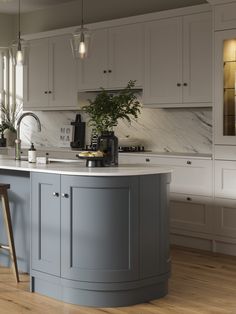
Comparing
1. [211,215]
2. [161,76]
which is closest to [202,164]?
[211,215]

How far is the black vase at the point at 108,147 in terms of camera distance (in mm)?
4660

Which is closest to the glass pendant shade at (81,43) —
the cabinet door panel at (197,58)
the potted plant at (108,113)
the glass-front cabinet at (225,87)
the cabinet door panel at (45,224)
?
the potted plant at (108,113)

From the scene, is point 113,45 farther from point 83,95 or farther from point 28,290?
point 28,290

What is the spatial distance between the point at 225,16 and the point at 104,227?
8.18ft

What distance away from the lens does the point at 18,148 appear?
534 centimetres

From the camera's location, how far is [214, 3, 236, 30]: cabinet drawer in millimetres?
5523

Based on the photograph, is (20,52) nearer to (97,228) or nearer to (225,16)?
(97,228)

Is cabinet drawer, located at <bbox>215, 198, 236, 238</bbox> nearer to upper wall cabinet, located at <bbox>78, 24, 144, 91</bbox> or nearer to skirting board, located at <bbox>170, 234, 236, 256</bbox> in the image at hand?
skirting board, located at <bbox>170, 234, 236, 256</bbox>

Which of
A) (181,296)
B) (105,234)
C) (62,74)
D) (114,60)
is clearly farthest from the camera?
(62,74)

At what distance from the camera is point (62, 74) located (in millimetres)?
7355

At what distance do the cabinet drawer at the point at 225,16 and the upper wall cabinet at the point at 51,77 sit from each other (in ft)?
6.97

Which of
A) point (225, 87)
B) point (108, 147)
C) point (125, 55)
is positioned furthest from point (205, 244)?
point (125, 55)

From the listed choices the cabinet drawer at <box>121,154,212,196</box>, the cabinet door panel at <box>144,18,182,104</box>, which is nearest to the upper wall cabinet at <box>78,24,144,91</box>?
the cabinet door panel at <box>144,18,182,104</box>

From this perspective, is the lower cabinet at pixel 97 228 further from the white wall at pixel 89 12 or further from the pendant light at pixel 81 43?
the white wall at pixel 89 12
